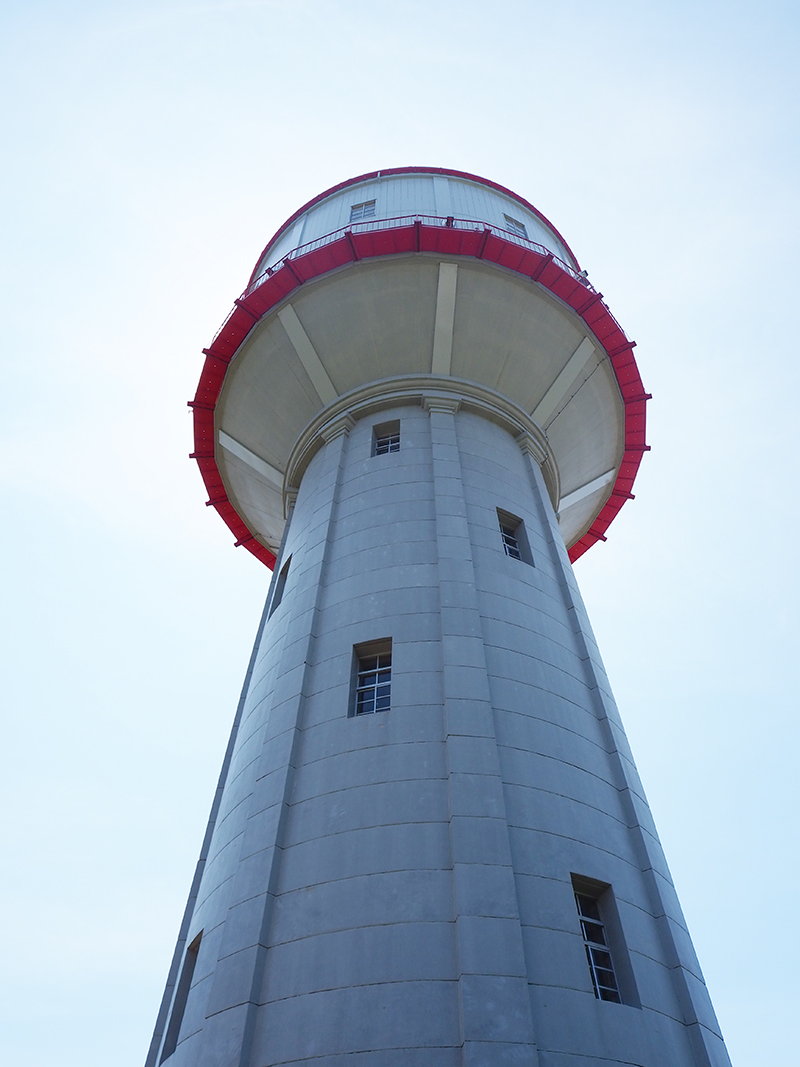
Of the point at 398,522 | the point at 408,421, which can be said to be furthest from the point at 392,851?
the point at 408,421

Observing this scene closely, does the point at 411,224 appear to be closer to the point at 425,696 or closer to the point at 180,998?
the point at 425,696

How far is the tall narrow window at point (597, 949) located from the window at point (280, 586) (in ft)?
35.2

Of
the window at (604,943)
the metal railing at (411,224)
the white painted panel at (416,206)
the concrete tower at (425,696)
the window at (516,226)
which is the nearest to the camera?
the concrete tower at (425,696)

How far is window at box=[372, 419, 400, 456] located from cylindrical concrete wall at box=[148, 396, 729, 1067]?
2.76 m

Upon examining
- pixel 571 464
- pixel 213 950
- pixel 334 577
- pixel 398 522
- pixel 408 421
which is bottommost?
pixel 213 950

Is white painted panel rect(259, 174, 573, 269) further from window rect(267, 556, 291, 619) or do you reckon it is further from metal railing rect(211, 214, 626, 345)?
window rect(267, 556, 291, 619)

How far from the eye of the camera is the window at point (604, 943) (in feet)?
36.9

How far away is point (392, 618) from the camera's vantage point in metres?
15.6

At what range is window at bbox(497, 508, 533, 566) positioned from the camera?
745 inches

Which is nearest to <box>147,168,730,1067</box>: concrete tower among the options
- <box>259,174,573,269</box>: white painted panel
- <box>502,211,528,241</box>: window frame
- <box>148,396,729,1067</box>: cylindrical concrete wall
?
<box>148,396,729,1067</box>: cylindrical concrete wall

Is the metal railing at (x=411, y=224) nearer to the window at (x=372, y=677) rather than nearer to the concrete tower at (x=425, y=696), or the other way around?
the concrete tower at (x=425, y=696)

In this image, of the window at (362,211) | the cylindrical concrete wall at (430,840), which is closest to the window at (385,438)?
the cylindrical concrete wall at (430,840)

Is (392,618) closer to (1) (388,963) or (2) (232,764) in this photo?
(2) (232,764)

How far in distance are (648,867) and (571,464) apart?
1504 cm
